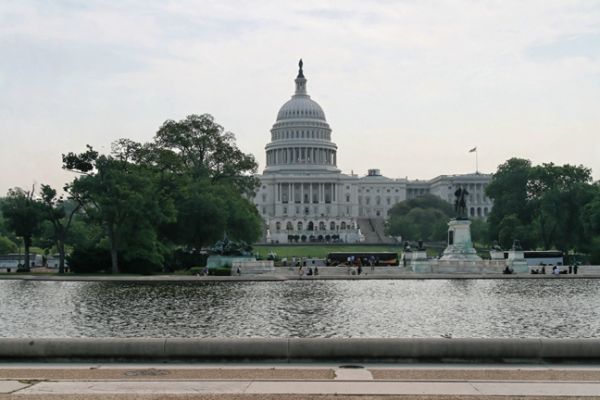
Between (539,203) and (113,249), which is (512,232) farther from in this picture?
(113,249)

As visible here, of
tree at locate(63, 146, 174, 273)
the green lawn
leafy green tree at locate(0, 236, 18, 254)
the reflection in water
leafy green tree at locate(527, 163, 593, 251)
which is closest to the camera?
the reflection in water

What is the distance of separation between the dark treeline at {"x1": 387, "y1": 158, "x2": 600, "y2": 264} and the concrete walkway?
240 ft

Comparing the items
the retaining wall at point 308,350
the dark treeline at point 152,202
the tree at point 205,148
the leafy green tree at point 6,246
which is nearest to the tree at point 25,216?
the dark treeline at point 152,202

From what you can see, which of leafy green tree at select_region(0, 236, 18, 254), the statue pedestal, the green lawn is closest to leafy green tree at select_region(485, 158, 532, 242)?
the green lawn

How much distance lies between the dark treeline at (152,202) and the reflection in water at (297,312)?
59.8 feet

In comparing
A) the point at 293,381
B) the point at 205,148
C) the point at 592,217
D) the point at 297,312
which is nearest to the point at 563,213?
the point at 592,217

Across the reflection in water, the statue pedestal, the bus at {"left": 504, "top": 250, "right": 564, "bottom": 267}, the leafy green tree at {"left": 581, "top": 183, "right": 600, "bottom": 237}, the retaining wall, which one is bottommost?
the reflection in water

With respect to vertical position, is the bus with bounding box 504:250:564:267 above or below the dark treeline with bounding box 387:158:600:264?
below

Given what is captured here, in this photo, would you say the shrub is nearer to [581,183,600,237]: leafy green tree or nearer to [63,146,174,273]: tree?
[63,146,174,273]: tree

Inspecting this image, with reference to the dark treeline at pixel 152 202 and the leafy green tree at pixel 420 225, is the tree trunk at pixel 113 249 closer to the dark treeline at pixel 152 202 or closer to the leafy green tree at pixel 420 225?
the dark treeline at pixel 152 202

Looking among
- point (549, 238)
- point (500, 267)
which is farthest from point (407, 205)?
point (500, 267)

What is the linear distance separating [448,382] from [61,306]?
24122mm

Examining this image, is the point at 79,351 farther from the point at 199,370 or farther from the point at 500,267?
the point at 500,267

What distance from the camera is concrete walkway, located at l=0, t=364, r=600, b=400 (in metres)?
12.9
